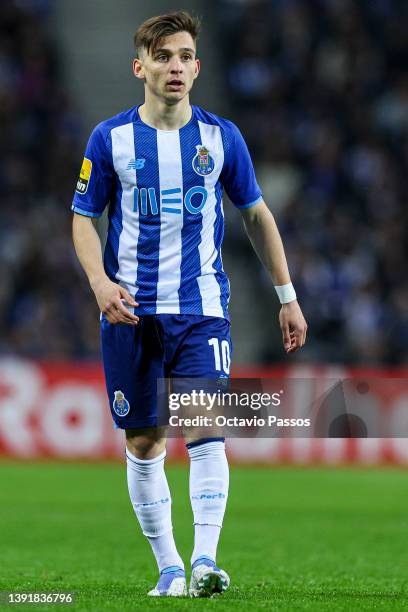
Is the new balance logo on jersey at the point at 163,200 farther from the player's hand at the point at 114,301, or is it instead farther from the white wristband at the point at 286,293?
the white wristband at the point at 286,293

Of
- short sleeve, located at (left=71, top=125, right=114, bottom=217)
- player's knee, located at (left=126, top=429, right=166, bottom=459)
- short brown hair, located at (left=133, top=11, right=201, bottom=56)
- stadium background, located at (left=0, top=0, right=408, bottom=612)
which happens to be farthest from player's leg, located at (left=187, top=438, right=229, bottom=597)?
stadium background, located at (left=0, top=0, right=408, bottom=612)

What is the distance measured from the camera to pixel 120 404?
5215 mm

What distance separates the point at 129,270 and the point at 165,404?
55 cm

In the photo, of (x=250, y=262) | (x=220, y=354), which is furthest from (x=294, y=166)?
(x=220, y=354)

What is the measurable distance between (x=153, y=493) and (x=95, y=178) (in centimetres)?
126

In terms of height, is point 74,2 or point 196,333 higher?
point 74,2

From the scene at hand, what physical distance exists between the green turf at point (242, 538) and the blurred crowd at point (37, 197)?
2.00m

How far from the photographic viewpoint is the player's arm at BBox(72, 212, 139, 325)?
4973 millimetres

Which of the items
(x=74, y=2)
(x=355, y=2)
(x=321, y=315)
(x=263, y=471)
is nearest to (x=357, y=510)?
(x=263, y=471)

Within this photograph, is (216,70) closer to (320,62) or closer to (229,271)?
(320,62)

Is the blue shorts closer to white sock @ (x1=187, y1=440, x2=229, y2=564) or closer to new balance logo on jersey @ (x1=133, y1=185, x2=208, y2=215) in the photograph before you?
white sock @ (x1=187, y1=440, x2=229, y2=564)

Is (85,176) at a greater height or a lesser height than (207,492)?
greater

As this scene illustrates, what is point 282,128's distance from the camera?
704 inches

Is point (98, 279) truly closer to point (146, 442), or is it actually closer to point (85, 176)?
point (85, 176)
